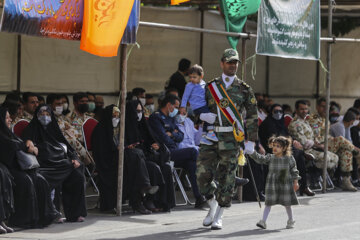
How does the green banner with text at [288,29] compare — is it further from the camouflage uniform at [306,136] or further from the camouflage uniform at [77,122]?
the camouflage uniform at [77,122]

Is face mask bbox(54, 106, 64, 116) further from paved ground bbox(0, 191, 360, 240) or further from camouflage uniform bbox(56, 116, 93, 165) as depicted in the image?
paved ground bbox(0, 191, 360, 240)

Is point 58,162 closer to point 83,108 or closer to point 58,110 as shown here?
point 58,110

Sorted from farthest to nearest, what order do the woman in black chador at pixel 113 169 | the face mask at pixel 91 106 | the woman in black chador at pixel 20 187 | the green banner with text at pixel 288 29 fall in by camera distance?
the face mask at pixel 91 106 → the green banner with text at pixel 288 29 → the woman in black chador at pixel 113 169 → the woman in black chador at pixel 20 187

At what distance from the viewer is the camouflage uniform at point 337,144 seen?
47.1ft

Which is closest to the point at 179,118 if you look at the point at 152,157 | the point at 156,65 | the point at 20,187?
the point at 152,157

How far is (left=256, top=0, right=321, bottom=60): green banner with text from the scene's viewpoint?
39.4ft

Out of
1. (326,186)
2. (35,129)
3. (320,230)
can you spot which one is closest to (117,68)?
(326,186)

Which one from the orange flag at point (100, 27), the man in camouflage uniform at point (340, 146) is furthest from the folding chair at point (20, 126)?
the man in camouflage uniform at point (340, 146)

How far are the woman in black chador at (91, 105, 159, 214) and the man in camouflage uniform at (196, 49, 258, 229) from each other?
1.36 meters

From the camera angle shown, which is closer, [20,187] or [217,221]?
[20,187]

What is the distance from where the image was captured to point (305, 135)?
13883 mm

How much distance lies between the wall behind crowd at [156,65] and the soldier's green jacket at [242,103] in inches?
221

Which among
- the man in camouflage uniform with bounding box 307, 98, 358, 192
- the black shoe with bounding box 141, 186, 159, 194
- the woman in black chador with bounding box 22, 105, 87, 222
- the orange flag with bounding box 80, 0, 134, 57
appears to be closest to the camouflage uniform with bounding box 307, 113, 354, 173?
the man in camouflage uniform with bounding box 307, 98, 358, 192

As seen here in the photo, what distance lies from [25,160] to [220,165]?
2.22 m
